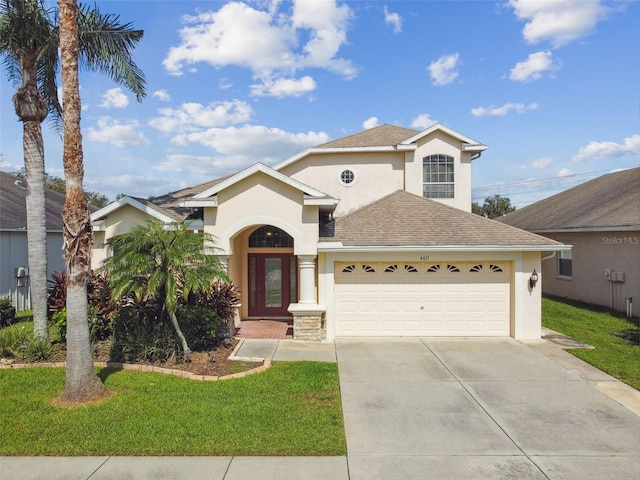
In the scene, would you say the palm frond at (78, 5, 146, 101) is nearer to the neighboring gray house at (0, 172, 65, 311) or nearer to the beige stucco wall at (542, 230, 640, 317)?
the neighboring gray house at (0, 172, 65, 311)

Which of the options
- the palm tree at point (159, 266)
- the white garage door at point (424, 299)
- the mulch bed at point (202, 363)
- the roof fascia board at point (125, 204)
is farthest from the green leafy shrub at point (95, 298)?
the white garage door at point (424, 299)

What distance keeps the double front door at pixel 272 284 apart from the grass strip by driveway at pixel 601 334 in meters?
8.55

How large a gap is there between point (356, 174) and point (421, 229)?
572 centimetres

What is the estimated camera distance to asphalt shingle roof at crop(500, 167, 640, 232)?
16.1 m

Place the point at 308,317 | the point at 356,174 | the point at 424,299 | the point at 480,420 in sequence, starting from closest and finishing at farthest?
the point at 480,420 < the point at 308,317 < the point at 424,299 < the point at 356,174

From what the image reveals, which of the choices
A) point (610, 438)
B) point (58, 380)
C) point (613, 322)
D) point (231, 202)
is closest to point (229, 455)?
point (58, 380)

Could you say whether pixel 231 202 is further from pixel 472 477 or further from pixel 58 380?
pixel 472 477

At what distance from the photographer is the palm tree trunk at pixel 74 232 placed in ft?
23.9

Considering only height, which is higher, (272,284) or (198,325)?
(272,284)

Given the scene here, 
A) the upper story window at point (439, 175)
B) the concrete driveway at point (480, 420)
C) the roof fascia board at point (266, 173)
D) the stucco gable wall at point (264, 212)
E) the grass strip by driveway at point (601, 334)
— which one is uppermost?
the upper story window at point (439, 175)

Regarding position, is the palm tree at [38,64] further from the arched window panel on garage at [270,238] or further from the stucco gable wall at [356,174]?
the stucco gable wall at [356,174]

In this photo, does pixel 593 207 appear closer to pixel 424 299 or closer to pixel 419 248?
pixel 424 299

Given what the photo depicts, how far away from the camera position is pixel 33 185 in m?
10.5

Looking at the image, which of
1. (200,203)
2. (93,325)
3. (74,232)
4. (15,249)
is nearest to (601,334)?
(200,203)
